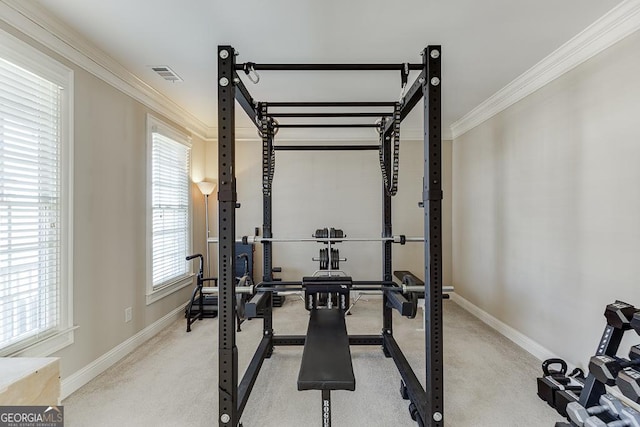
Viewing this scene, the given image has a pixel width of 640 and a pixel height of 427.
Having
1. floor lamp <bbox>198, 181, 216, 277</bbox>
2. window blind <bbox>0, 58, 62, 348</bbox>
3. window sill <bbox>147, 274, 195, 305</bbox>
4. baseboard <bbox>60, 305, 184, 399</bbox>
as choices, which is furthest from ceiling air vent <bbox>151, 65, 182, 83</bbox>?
baseboard <bbox>60, 305, 184, 399</bbox>

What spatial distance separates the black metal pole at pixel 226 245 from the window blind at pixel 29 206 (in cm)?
138

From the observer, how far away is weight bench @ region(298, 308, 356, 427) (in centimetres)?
139

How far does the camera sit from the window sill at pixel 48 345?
1822 mm

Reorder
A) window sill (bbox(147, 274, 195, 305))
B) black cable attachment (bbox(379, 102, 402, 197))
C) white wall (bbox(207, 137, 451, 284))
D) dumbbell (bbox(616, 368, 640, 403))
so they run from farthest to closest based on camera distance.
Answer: white wall (bbox(207, 137, 451, 284)) < window sill (bbox(147, 274, 195, 305)) < black cable attachment (bbox(379, 102, 402, 197)) < dumbbell (bbox(616, 368, 640, 403))

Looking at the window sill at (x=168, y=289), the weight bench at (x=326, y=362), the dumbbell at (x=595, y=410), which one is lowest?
the dumbbell at (x=595, y=410)

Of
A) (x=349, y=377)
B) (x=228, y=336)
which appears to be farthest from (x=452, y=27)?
(x=228, y=336)

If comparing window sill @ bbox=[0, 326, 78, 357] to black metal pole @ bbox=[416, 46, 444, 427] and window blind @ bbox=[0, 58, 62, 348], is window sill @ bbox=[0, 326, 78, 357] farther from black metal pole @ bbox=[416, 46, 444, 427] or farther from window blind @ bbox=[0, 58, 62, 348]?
black metal pole @ bbox=[416, 46, 444, 427]

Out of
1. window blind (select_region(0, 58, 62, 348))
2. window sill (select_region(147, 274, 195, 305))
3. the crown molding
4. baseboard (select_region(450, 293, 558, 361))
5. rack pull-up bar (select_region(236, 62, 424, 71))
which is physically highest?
the crown molding

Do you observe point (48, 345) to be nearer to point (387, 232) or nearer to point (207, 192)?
point (207, 192)

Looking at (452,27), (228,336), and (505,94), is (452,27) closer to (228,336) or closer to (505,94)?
(505,94)

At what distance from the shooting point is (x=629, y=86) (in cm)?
194

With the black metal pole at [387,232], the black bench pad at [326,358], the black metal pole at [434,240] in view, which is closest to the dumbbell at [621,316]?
the black metal pole at [434,240]

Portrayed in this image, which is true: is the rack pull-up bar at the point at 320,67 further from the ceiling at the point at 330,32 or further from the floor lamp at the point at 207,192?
the floor lamp at the point at 207,192

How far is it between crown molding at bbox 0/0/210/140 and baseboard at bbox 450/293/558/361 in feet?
15.2
